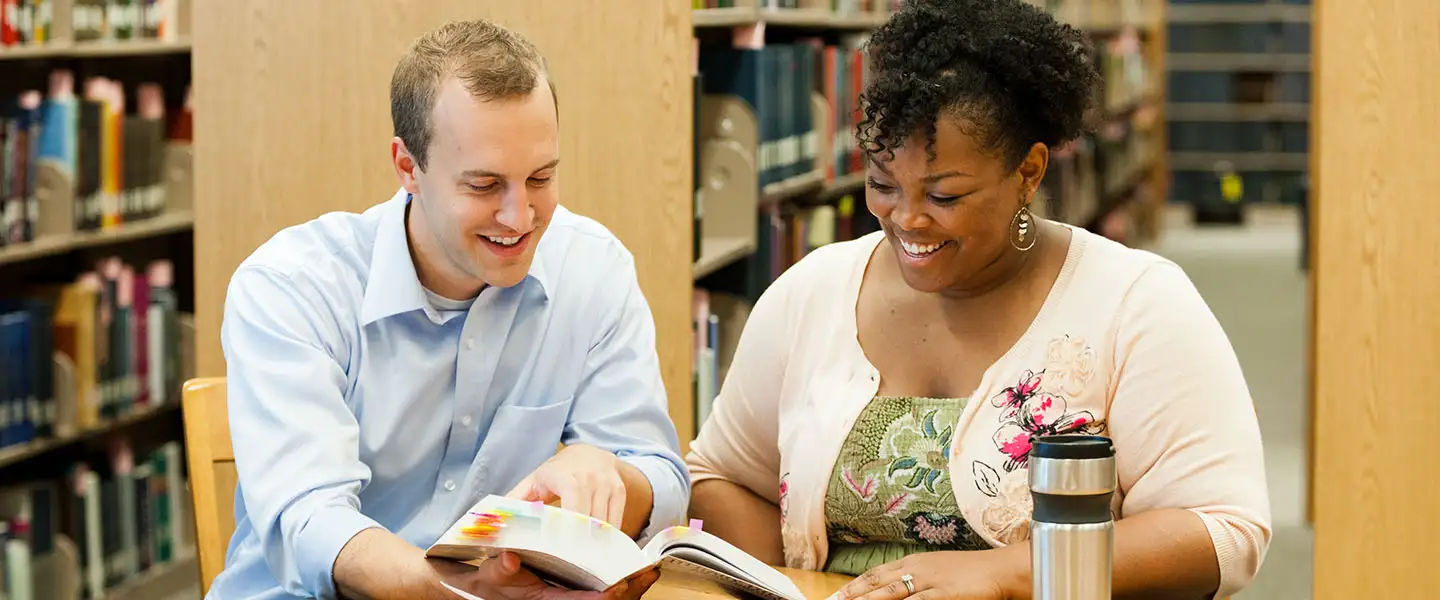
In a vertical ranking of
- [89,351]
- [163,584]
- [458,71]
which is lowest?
[163,584]

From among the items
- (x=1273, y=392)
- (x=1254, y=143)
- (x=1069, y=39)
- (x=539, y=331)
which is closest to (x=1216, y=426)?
(x=1069, y=39)

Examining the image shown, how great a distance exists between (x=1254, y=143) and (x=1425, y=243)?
10.1 meters

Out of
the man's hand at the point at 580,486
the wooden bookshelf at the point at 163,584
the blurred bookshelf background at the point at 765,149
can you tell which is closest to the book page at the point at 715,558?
the man's hand at the point at 580,486

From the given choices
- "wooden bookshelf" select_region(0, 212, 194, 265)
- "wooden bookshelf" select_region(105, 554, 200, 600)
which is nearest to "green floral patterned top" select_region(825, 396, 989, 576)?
"wooden bookshelf" select_region(0, 212, 194, 265)

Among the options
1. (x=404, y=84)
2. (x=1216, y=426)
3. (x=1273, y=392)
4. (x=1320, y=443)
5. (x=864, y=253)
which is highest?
(x=404, y=84)

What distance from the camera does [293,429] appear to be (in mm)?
1670

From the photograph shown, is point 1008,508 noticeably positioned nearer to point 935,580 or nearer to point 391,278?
point 935,580

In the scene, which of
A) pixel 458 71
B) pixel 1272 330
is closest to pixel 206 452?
pixel 458 71

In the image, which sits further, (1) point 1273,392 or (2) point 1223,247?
(2) point 1223,247

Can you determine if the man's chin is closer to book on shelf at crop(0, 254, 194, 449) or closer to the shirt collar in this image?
the shirt collar

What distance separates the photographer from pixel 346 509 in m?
1.64

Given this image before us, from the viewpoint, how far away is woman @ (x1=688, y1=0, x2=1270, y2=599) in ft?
5.42

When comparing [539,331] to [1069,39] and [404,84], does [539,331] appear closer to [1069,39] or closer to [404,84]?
[404,84]

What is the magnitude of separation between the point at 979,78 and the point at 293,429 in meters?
0.79
